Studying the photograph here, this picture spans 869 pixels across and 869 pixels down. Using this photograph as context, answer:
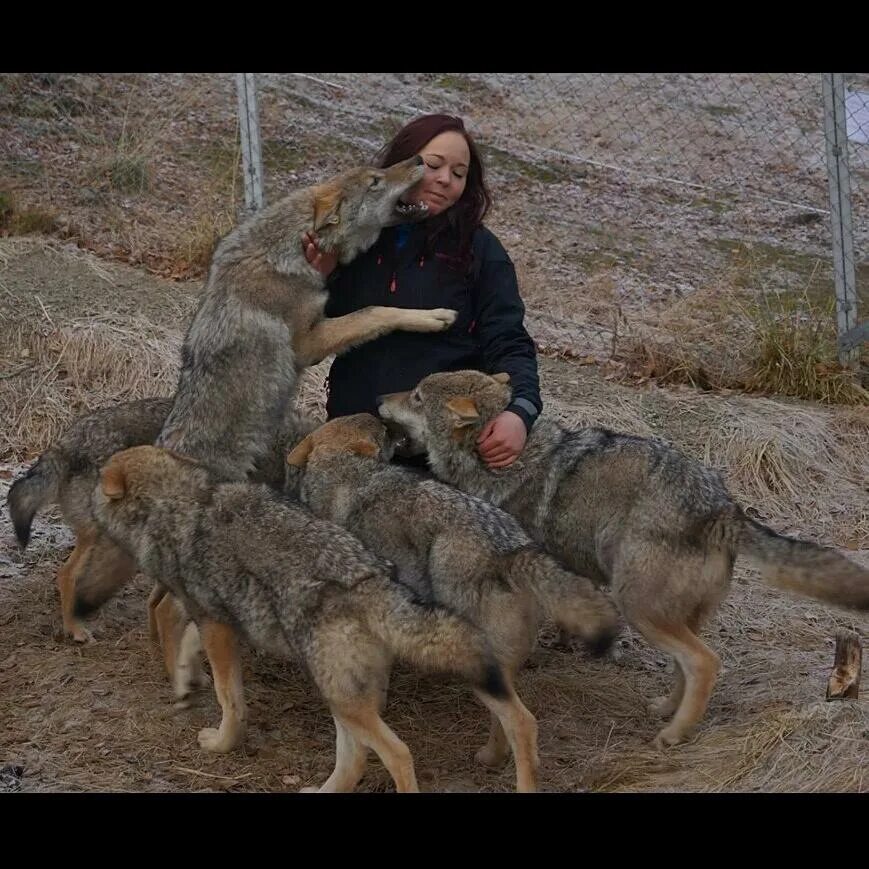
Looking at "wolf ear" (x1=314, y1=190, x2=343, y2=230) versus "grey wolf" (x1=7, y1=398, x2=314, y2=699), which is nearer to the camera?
"grey wolf" (x1=7, y1=398, x2=314, y2=699)

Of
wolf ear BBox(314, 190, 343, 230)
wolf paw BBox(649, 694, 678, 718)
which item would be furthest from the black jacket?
wolf paw BBox(649, 694, 678, 718)

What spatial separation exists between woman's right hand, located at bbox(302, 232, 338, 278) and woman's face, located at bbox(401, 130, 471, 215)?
53cm

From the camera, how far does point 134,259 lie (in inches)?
416

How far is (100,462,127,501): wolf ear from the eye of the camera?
16.7ft

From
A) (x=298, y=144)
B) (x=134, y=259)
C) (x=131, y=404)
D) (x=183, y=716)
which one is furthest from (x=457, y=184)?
(x=298, y=144)

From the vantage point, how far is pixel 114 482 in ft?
16.7

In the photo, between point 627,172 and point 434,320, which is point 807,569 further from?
point 627,172

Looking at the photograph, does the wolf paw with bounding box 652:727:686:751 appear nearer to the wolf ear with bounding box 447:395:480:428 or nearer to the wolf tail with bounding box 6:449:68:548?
the wolf ear with bounding box 447:395:480:428

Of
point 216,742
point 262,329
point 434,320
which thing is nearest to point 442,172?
point 434,320

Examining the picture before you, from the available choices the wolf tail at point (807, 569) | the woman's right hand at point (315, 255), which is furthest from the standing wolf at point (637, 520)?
the woman's right hand at point (315, 255)

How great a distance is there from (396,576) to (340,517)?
29.6 inches

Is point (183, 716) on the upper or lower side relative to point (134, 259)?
lower

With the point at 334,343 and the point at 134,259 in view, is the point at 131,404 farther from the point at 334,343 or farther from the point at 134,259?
the point at 134,259

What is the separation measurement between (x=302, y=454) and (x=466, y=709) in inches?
58.4
